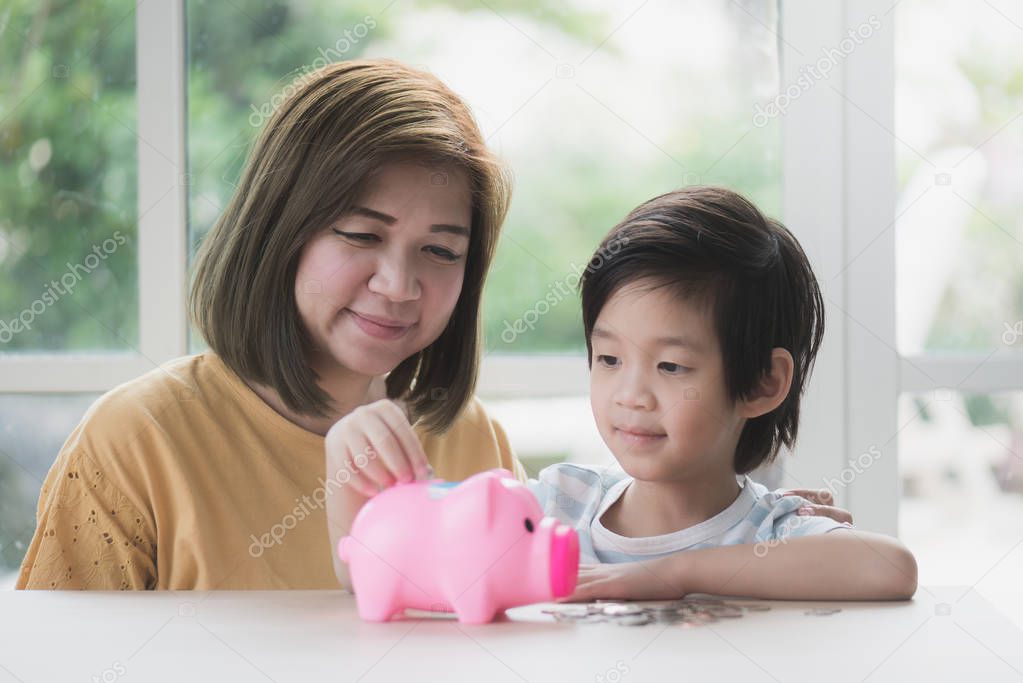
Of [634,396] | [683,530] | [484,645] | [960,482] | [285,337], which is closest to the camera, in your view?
[484,645]

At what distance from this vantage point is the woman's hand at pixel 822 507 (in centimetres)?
126

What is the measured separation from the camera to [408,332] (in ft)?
4.44

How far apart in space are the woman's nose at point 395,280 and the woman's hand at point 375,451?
10.1 inches

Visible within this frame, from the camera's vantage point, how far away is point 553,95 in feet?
7.29

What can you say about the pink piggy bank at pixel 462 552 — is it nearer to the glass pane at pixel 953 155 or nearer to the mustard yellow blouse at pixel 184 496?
the mustard yellow blouse at pixel 184 496

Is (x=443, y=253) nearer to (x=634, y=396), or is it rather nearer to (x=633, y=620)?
(x=634, y=396)

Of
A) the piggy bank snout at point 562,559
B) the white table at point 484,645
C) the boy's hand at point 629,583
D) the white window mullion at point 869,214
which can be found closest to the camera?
the white table at point 484,645

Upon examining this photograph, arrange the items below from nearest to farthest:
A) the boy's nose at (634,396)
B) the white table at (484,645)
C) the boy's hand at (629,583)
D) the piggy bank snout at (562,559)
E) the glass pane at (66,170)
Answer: the white table at (484,645)
the piggy bank snout at (562,559)
the boy's hand at (629,583)
the boy's nose at (634,396)
the glass pane at (66,170)

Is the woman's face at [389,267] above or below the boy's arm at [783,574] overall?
above

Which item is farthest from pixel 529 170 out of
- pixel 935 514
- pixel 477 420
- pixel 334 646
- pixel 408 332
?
pixel 334 646

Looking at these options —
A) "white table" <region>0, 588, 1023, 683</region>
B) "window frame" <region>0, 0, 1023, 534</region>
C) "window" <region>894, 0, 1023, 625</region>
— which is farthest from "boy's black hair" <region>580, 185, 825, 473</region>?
"window" <region>894, 0, 1023, 625</region>

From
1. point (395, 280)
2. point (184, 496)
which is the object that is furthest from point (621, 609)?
point (184, 496)

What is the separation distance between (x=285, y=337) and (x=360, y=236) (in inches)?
7.4

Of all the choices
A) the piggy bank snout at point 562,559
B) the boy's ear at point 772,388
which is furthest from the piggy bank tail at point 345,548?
the boy's ear at point 772,388
